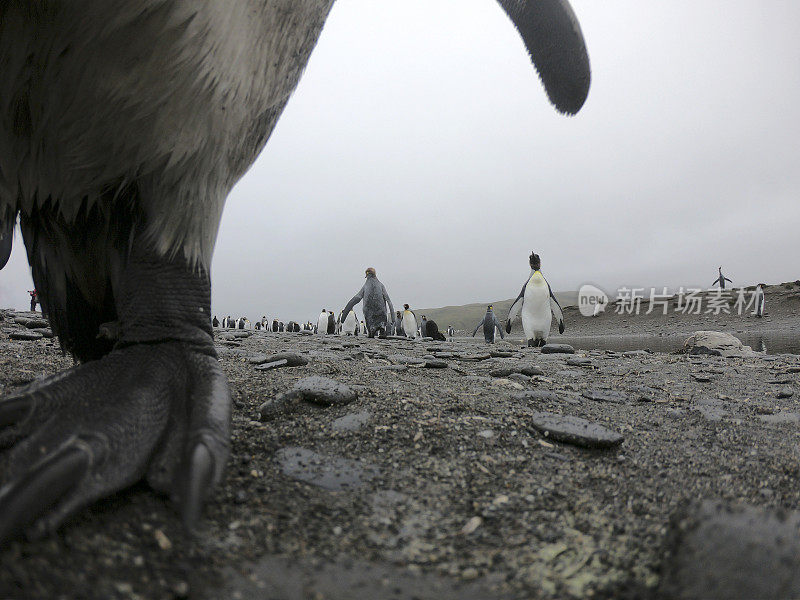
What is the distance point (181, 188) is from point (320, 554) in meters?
0.78

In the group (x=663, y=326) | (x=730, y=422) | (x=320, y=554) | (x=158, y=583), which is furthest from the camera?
(x=663, y=326)

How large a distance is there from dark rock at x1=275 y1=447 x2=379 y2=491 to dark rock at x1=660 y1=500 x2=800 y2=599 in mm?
536

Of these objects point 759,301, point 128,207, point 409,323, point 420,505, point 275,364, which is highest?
point 759,301

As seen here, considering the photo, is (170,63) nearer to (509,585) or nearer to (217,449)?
(217,449)

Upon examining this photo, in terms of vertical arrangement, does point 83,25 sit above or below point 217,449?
above

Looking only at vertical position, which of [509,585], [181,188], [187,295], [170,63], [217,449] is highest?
[170,63]

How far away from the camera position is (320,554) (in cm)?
71

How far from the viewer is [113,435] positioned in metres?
0.78

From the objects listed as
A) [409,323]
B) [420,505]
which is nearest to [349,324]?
[409,323]

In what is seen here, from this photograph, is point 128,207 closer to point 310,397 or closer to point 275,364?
point 310,397

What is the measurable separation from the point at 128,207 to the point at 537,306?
7.90m

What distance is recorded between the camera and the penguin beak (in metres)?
1.80

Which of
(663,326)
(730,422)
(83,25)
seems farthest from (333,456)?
(663,326)

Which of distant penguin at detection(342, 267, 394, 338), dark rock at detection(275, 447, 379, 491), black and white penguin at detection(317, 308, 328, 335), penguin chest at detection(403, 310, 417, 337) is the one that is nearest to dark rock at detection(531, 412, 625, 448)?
dark rock at detection(275, 447, 379, 491)
